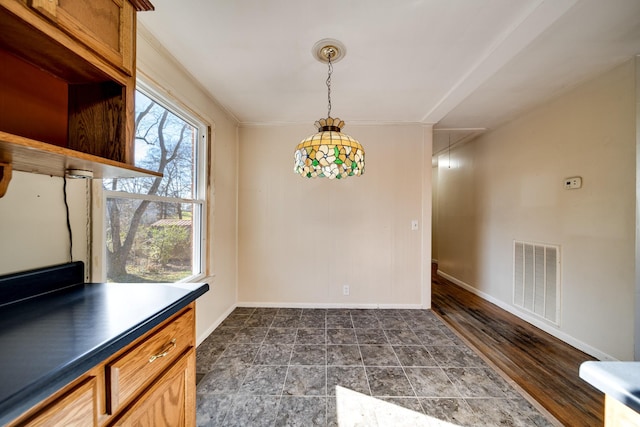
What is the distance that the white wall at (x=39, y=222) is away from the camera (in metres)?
0.91

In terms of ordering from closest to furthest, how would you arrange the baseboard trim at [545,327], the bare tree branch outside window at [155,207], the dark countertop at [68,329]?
the dark countertop at [68,329]
the bare tree branch outside window at [155,207]
the baseboard trim at [545,327]

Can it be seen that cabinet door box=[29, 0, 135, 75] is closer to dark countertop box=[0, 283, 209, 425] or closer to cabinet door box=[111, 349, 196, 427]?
dark countertop box=[0, 283, 209, 425]

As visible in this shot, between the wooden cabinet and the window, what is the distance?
2.75 ft

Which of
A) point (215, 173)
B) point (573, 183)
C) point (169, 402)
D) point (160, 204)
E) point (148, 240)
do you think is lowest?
point (169, 402)

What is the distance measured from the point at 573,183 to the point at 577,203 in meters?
0.19

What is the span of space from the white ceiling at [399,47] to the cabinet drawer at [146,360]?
1697 mm

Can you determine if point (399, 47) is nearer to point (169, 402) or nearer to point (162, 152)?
point (162, 152)

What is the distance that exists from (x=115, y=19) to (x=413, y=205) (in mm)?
2956

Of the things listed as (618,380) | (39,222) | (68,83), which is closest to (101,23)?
(68,83)

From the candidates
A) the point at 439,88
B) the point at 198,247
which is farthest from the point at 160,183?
the point at 439,88

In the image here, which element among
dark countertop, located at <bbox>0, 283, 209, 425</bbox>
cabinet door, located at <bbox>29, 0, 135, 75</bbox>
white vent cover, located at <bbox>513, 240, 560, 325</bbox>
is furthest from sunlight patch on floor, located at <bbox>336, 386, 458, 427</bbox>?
cabinet door, located at <bbox>29, 0, 135, 75</bbox>

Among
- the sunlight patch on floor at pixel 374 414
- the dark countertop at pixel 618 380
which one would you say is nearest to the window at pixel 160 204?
the sunlight patch on floor at pixel 374 414

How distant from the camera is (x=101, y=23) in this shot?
34.6 inches

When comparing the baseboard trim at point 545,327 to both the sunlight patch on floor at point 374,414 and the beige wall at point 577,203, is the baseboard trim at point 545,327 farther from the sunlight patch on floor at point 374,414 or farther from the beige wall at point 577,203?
the sunlight patch on floor at point 374,414
